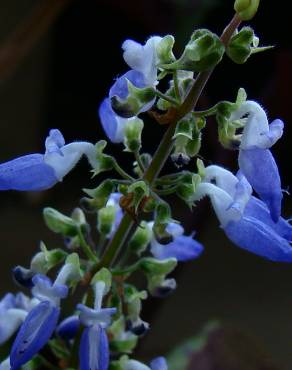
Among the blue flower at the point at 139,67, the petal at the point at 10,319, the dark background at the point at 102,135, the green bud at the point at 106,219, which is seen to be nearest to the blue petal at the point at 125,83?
the blue flower at the point at 139,67

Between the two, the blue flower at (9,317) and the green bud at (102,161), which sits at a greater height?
the green bud at (102,161)

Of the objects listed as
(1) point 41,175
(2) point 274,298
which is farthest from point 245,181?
(2) point 274,298

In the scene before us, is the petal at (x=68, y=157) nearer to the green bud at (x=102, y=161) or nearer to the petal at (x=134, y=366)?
the green bud at (x=102, y=161)

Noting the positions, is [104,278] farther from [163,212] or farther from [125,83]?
[125,83]

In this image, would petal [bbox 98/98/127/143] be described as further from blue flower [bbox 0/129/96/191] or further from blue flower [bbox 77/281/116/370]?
blue flower [bbox 77/281/116/370]

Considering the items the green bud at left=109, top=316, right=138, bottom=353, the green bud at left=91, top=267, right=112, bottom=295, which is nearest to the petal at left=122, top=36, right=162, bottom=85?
the green bud at left=91, top=267, right=112, bottom=295

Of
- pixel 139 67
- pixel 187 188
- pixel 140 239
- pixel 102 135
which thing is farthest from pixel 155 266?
pixel 102 135

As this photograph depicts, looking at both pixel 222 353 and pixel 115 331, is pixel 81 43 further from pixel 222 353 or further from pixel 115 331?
pixel 115 331
